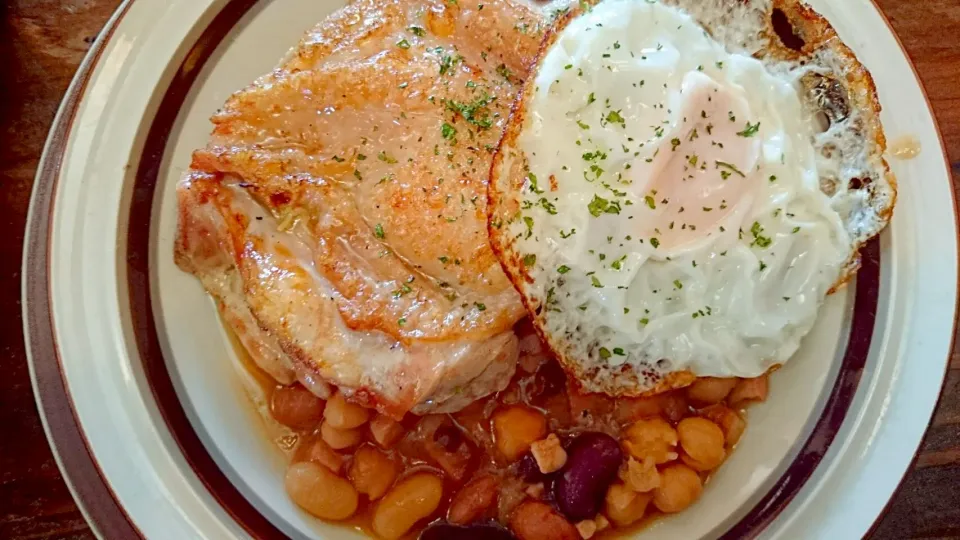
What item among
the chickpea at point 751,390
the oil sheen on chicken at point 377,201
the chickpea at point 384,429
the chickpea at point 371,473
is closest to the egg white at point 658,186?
the oil sheen on chicken at point 377,201

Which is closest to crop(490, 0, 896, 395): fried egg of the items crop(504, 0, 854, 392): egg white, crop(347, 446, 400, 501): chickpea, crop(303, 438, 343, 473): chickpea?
crop(504, 0, 854, 392): egg white

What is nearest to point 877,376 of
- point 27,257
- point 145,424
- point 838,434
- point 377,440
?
point 838,434

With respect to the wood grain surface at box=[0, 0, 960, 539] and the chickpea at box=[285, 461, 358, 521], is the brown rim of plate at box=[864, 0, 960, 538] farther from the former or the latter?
the chickpea at box=[285, 461, 358, 521]

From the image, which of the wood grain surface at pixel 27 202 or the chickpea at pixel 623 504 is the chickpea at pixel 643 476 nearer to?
the chickpea at pixel 623 504

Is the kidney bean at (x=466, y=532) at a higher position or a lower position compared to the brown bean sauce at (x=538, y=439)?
lower

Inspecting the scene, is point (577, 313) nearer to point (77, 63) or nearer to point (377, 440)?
point (377, 440)

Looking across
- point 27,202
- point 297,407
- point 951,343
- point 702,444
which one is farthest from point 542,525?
point 27,202

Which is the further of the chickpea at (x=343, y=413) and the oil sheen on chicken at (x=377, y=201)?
the chickpea at (x=343, y=413)
